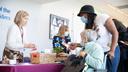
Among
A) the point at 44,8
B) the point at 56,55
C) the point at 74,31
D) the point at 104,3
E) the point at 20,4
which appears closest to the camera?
the point at 56,55

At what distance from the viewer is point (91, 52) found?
1896 millimetres

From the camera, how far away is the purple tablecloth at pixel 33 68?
1629mm

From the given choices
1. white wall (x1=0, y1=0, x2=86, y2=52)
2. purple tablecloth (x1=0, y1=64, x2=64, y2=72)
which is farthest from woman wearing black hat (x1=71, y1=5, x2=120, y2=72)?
white wall (x1=0, y1=0, x2=86, y2=52)

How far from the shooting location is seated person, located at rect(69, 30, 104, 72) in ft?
5.97

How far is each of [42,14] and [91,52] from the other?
333cm

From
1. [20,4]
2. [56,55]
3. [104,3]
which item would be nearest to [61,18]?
[20,4]

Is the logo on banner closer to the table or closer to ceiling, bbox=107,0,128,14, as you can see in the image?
the table

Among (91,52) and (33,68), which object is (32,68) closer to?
(33,68)

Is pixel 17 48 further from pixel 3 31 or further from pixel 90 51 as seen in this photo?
pixel 3 31

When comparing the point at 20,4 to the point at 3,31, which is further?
the point at 20,4

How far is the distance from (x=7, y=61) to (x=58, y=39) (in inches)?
65.8

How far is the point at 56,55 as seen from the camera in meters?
2.29

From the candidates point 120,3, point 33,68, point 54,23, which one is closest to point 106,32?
point 33,68

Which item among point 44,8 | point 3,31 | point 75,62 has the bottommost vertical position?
point 75,62
